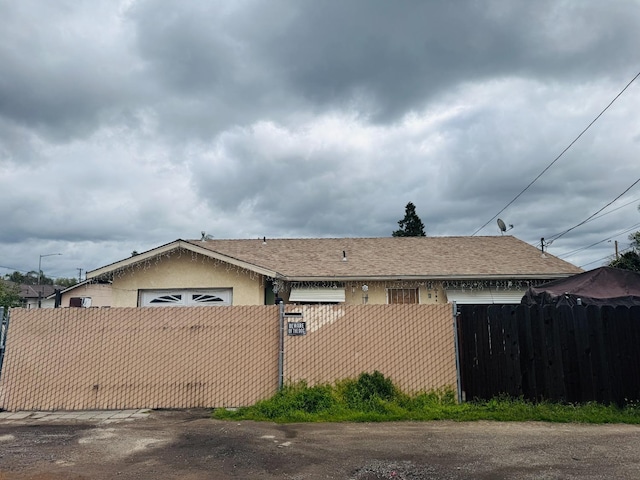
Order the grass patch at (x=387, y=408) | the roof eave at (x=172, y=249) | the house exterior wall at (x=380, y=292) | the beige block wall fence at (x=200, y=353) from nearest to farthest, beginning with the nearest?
the grass patch at (x=387, y=408)
the beige block wall fence at (x=200, y=353)
the roof eave at (x=172, y=249)
the house exterior wall at (x=380, y=292)

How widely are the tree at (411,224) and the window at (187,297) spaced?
83.0ft

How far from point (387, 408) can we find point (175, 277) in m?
6.89

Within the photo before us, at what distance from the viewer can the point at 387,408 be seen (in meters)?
7.52

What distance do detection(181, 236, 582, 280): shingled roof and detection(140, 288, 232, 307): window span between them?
106 centimetres

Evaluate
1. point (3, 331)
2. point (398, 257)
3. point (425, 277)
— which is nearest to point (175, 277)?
point (3, 331)

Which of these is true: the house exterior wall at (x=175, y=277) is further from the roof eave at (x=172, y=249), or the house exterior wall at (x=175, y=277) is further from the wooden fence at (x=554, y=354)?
the wooden fence at (x=554, y=354)

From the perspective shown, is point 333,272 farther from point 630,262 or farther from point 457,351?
point 630,262

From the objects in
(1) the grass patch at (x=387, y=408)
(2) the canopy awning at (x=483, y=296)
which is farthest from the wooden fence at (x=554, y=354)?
(2) the canopy awning at (x=483, y=296)

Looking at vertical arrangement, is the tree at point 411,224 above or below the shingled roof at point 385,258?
above

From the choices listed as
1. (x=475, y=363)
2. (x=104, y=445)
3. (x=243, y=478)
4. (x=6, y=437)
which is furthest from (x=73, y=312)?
(x=475, y=363)

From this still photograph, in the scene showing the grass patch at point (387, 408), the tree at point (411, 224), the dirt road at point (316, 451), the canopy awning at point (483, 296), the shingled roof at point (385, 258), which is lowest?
the dirt road at point (316, 451)

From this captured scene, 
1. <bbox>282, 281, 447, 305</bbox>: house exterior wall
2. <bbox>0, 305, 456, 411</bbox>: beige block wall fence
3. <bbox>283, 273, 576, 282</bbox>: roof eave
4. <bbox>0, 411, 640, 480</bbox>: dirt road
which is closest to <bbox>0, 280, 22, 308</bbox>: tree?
<bbox>283, 273, 576, 282</bbox>: roof eave

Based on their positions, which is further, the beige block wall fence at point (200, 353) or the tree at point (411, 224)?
the tree at point (411, 224)

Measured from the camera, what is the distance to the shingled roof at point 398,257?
14.1m
